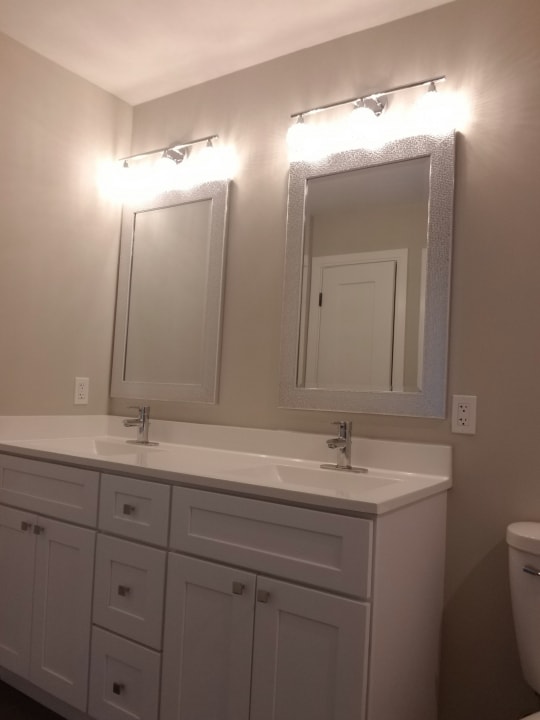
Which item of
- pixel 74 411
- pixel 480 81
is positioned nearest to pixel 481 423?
pixel 480 81

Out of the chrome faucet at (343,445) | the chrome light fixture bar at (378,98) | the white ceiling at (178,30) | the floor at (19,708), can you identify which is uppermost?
the white ceiling at (178,30)

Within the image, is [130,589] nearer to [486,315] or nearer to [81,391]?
[81,391]

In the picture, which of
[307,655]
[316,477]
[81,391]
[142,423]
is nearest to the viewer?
[307,655]

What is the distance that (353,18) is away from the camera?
1.98 meters

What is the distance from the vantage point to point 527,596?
4.80 ft

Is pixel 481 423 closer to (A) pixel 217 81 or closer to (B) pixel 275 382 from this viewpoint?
(B) pixel 275 382

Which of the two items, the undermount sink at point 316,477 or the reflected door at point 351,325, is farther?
the reflected door at point 351,325

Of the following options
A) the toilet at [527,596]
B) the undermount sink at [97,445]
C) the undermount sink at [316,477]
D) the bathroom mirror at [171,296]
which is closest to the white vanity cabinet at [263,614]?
the undermount sink at [316,477]

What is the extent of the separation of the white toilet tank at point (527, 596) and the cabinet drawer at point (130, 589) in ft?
3.02

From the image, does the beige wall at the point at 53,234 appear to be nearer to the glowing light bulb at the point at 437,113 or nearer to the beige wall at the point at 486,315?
the beige wall at the point at 486,315

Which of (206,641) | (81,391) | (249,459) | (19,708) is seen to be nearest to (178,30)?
(81,391)

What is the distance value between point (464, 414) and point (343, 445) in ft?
1.23

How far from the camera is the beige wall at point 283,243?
169 cm

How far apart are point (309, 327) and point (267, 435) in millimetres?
407
